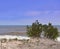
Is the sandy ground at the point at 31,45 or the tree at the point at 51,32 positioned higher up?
the tree at the point at 51,32

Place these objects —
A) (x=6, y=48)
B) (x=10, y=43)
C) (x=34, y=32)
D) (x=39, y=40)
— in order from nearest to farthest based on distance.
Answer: (x=6, y=48), (x=10, y=43), (x=39, y=40), (x=34, y=32)

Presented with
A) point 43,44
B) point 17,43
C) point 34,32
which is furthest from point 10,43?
point 34,32

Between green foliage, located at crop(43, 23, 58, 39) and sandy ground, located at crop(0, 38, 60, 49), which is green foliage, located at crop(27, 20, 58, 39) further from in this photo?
sandy ground, located at crop(0, 38, 60, 49)

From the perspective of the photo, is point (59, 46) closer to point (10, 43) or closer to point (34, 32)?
point (10, 43)

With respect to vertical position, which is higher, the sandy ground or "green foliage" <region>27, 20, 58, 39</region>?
"green foliage" <region>27, 20, 58, 39</region>

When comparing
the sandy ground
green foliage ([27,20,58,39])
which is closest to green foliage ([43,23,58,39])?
green foliage ([27,20,58,39])

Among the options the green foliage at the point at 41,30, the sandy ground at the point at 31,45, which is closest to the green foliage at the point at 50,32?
the green foliage at the point at 41,30

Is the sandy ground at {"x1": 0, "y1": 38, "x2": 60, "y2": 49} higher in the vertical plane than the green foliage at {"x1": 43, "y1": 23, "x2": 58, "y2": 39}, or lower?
lower

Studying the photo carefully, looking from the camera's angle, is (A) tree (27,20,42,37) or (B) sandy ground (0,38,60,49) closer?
(B) sandy ground (0,38,60,49)

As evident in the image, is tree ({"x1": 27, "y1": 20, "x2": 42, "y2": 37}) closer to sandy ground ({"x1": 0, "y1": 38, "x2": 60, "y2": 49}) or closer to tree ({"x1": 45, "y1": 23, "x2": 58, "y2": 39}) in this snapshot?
tree ({"x1": 45, "y1": 23, "x2": 58, "y2": 39})

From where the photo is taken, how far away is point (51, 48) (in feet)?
41.6

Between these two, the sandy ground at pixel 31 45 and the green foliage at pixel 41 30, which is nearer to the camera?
the sandy ground at pixel 31 45

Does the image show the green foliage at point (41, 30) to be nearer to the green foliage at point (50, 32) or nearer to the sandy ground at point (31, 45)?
the green foliage at point (50, 32)

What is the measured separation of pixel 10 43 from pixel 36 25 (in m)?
5.86
